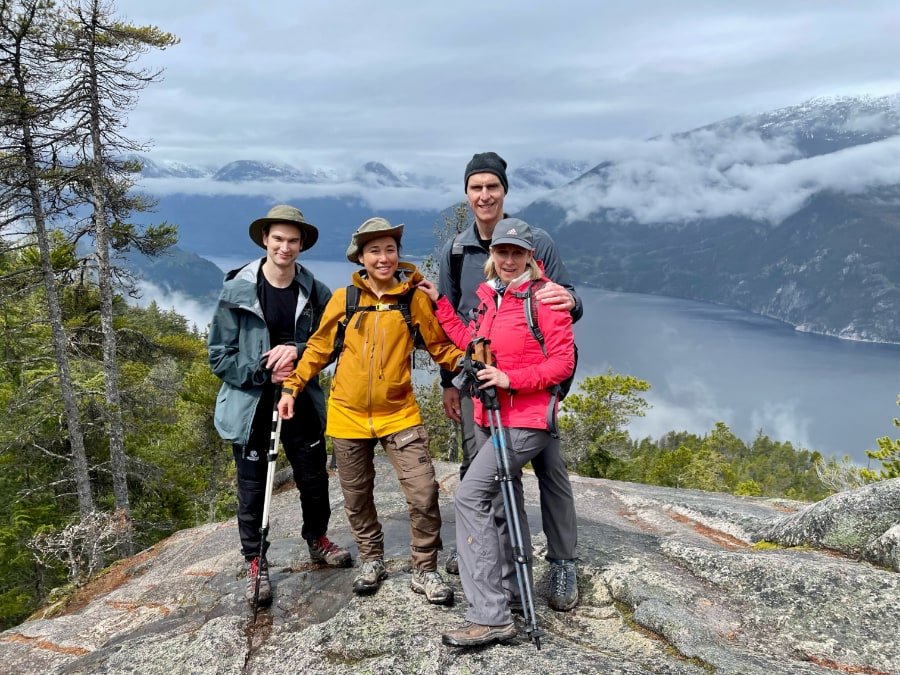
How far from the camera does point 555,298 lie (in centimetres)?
420

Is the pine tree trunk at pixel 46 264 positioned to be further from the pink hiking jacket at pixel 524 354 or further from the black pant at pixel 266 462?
the pink hiking jacket at pixel 524 354

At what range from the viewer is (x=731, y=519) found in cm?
945

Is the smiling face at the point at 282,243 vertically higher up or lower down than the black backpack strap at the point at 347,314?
higher up

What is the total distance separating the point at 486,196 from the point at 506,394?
1615 mm

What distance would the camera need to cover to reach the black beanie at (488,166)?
15.4ft

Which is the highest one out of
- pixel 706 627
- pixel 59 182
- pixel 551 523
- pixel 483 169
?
pixel 59 182

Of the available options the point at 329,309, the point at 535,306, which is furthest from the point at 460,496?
the point at 329,309

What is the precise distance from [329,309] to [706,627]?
3834mm

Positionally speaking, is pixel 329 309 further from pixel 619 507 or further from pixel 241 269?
pixel 619 507

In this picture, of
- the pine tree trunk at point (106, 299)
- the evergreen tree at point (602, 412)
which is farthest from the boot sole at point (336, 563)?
the evergreen tree at point (602, 412)

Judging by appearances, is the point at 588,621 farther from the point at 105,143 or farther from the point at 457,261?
the point at 105,143

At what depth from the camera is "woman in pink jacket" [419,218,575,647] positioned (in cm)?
407

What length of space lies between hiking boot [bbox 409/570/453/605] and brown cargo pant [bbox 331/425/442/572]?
0.26 ft

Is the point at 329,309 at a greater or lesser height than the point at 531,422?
greater
